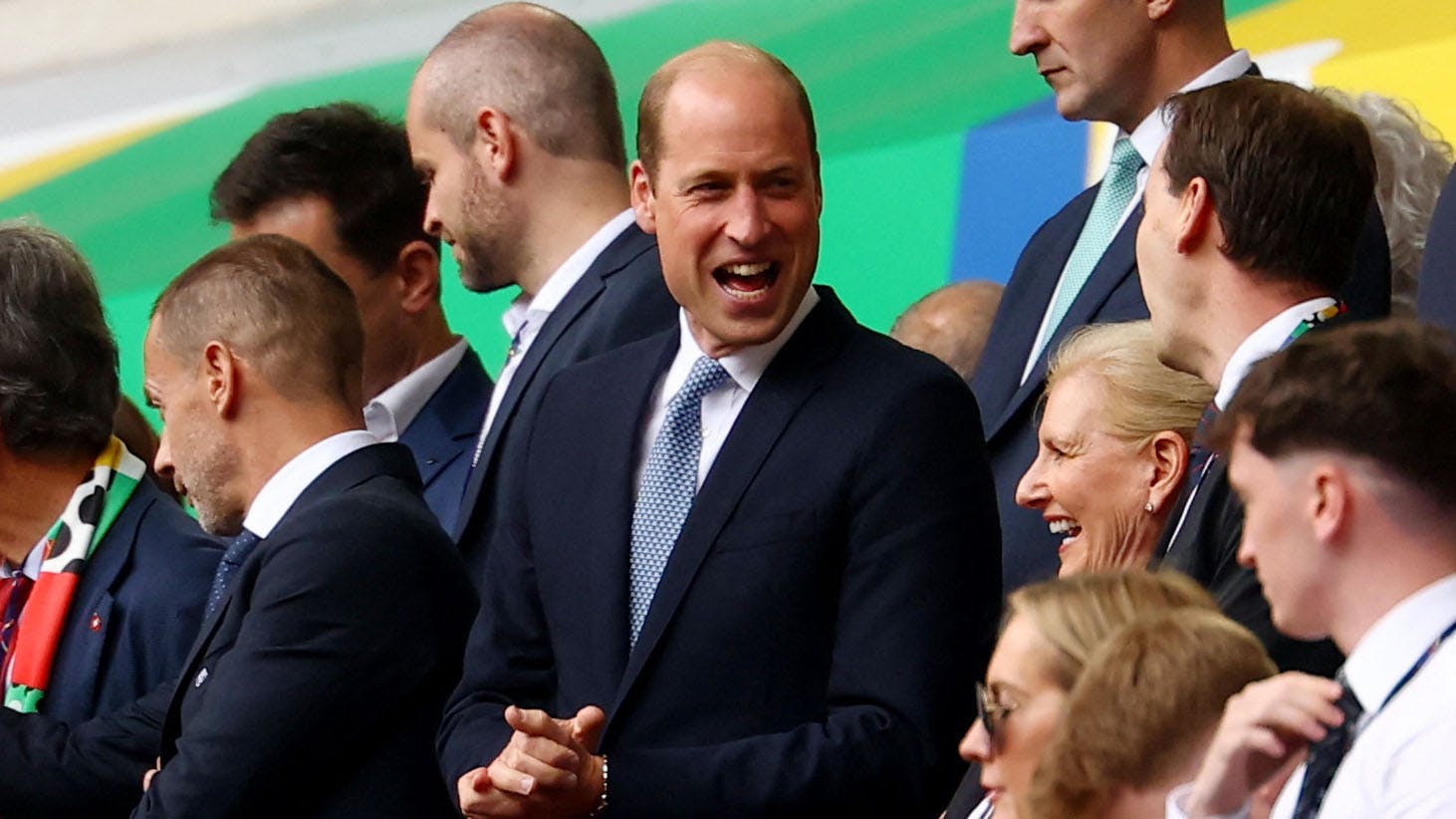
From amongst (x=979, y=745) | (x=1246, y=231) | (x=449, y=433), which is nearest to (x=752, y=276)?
(x=1246, y=231)

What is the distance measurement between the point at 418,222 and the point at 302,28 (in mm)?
2353

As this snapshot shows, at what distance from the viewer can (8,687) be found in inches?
163

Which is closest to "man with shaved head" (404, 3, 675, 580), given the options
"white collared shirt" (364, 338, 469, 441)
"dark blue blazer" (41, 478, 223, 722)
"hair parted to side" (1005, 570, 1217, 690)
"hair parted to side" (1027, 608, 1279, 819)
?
"white collared shirt" (364, 338, 469, 441)

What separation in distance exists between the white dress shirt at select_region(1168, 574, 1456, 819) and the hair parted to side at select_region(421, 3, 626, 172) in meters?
2.52

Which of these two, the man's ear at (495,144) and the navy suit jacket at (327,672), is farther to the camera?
the man's ear at (495,144)

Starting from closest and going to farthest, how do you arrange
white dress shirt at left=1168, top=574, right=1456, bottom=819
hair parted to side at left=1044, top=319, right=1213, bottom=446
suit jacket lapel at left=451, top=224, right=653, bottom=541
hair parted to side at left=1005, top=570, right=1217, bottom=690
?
white dress shirt at left=1168, top=574, right=1456, bottom=819 < hair parted to side at left=1005, top=570, right=1217, bottom=690 < hair parted to side at left=1044, top=319, right=1213, bottom=446 < suit jacket lapel at left=451, top=224, right=653, bottom=541

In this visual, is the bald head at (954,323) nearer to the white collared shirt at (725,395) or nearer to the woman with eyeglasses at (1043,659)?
the white collared shirt at (725,395)

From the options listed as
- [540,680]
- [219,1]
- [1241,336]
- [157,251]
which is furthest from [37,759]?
[219,1]

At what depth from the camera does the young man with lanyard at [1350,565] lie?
222 centimetres

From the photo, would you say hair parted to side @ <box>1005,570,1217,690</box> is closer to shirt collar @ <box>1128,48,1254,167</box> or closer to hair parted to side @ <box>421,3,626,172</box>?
shirt collar @ <box>1128,48,1254,167</box>

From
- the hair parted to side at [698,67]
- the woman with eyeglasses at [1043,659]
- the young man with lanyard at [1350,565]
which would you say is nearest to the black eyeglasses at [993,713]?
the woman with eyeglasses at [1043,659]

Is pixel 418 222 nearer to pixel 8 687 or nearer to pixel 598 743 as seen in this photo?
pixel 8 687

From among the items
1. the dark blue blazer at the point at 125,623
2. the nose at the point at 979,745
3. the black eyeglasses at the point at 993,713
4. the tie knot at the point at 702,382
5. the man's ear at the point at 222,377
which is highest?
the man's ear at the point at 222,377

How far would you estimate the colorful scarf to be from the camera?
412cm
